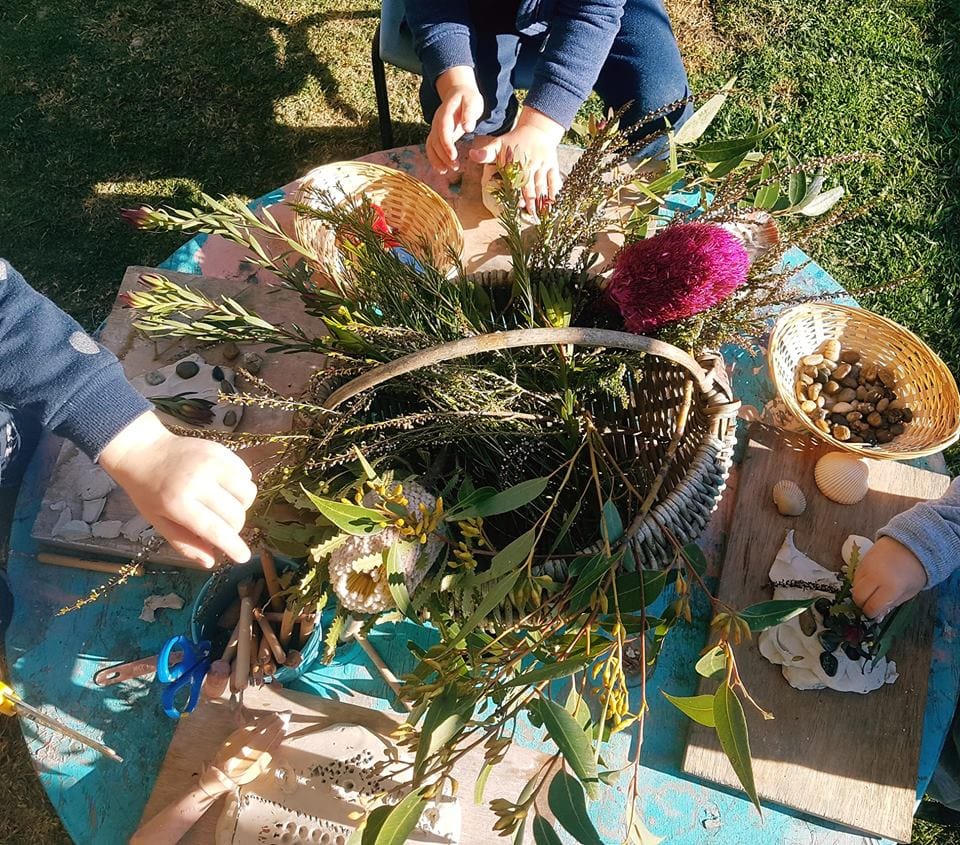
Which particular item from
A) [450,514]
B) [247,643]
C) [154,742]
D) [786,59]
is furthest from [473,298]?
[786,59]

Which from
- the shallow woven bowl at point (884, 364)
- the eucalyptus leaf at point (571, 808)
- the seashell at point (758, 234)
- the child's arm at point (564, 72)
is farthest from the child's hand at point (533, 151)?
the eucalyptus leaf at point (571, 808)

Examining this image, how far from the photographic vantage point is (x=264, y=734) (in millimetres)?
761

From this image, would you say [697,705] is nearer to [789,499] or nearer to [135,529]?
[789,499]

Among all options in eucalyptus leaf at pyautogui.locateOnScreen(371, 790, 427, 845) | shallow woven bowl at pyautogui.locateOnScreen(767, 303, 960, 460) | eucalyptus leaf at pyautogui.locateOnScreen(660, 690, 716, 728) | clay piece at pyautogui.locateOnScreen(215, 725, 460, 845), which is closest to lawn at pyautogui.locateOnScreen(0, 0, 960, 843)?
shallow woven bowl at pyautogui.locateOnScreen(767, 303, 960, 460)

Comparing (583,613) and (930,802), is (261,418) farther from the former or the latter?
(930,802)

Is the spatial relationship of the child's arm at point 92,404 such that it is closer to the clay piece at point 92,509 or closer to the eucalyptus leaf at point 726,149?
the clay piece at point 92,509

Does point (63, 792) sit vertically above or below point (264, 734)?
below

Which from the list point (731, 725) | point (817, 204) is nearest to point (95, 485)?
A: point (731, 725)

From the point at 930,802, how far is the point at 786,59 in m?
1.73

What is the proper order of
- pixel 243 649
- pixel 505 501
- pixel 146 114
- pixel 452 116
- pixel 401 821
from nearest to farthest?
pixel 401 821 → pixel 505 501 → pixel 243 649 → pixel 452 116 → pixel 146 114

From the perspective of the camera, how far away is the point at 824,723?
807 mm

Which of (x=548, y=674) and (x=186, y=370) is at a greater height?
(x=548, y=674)

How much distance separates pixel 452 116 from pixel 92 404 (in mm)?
647

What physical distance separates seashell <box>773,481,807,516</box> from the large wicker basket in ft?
Answer: 0.59
